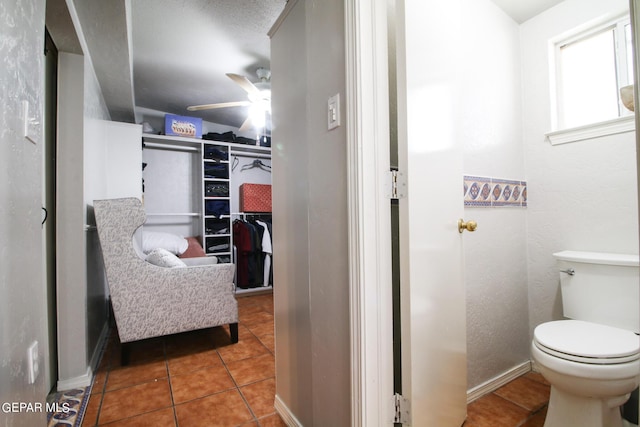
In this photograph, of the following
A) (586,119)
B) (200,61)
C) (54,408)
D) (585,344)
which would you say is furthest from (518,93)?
(54,408)

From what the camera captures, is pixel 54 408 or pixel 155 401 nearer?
pixel 54 408

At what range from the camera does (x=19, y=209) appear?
906 mm

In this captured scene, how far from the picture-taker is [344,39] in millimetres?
1034

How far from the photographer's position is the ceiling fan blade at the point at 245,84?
8.34 feet

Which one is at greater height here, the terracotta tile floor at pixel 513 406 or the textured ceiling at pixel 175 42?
the textured ceiling at pixel 175 42

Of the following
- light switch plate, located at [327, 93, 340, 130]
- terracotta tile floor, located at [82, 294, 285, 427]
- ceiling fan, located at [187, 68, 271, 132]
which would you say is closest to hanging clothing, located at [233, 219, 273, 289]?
terracotta tile floor, located at [82, 294, 285, 427]

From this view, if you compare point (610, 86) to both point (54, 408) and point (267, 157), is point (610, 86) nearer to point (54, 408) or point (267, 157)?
point (54, 408)

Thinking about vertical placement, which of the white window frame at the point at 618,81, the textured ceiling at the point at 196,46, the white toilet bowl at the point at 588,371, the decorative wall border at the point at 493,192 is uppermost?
the textured ceiling at the point at 196,46

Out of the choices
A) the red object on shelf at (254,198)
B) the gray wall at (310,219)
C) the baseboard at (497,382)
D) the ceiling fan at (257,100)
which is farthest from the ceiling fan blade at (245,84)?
the baseboard at (497,382)

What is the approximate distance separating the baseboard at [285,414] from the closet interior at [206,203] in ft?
8.38

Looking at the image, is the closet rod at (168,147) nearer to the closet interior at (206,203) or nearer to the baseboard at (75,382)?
the closet interior at (206,203)

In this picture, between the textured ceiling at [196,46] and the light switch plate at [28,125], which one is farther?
the textured ceiling at [196,46]

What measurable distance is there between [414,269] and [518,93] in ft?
5.36

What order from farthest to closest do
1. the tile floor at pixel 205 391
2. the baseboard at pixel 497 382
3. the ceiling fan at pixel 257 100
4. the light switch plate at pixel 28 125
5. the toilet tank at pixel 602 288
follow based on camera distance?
the ceiling fan at pixel 257 100
the baseboard at pixel 497 382
the tile floor at pixel 205 391
the toilet tank at pixel 602 288
the light switch plate at pixel 28 125
